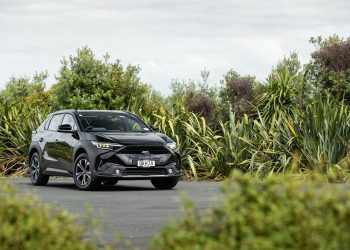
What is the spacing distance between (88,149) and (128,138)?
0.82 metres

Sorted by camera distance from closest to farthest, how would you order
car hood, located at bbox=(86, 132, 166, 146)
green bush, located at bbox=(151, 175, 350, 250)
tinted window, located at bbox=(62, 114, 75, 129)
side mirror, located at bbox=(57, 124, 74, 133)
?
green bush, located at bbox=(151, 175, 350, 250)
car hood, located at bbox=(86, 132, 166, 146)
side mirror, located at bbox=(57, 124, 74, 133)
tinted window, located at bbox=(62, 114, 75, 129)

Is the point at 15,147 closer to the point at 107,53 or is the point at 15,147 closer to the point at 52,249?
the point at 107,53

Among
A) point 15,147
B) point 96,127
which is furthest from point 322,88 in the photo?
point 96,127

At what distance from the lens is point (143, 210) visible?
44.3 ft

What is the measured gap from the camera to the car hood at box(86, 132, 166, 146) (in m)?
17.8

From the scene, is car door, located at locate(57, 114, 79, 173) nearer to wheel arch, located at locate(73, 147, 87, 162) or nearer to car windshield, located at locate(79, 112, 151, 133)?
wheel arch, located at locate(73, 147, 87, 162)

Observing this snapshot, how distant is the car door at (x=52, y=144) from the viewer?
63.7 ft

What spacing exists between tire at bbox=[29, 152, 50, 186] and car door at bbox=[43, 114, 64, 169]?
414 mm

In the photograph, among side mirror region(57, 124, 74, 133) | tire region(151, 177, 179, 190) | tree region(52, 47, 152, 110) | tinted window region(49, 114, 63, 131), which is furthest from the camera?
tree region(52, 47, 152, 110)

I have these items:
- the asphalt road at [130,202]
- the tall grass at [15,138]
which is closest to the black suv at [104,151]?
the asphalt road at [130,202]

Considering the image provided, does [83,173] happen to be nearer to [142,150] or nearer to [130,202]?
[142,150]

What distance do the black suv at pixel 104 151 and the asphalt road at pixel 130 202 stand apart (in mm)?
345

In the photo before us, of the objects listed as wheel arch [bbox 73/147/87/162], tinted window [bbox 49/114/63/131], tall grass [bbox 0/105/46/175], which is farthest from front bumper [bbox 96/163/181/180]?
tall grass [bbox 0/105/46/175]

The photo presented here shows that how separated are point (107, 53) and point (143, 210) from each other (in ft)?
70.1
